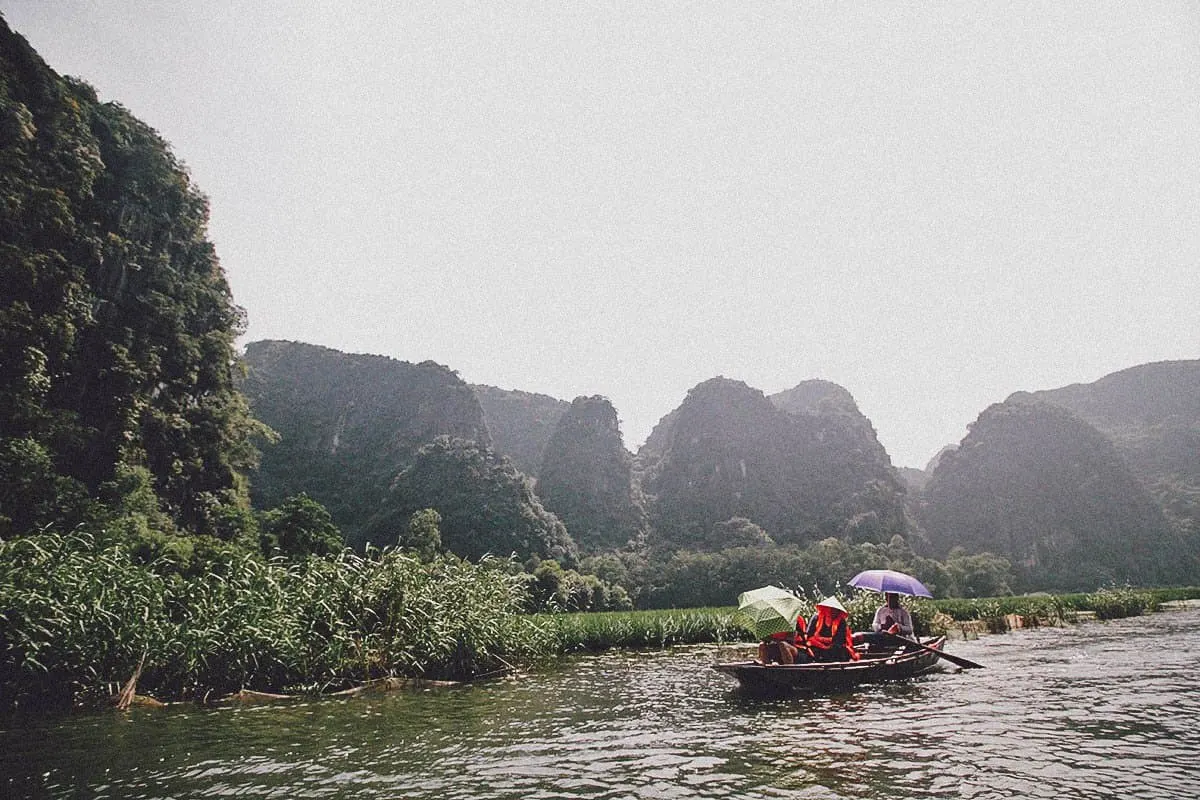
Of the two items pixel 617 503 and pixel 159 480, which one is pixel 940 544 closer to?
pixel 617 503

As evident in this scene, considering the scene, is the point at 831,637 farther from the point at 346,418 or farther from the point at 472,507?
the point at 346,418

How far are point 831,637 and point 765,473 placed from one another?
281 feet

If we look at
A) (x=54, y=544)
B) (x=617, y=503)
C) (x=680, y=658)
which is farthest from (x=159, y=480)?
(x=617, y=503)

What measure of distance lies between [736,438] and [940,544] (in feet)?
99.7

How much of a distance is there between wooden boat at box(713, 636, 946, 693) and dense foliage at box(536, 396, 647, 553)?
65.4 meters

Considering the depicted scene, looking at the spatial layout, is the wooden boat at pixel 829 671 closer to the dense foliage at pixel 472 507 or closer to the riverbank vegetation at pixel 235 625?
the riverbank vegetation at pixel 235 625

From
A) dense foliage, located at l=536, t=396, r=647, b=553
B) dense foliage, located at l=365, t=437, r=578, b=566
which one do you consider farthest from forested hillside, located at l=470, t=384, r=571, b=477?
dense foliage, located at l=365, t=437, r=578, b=566

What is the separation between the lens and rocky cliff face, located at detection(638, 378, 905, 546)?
3191 inches

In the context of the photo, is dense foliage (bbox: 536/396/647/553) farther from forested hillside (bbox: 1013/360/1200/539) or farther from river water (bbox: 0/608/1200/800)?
river water (bbox: 0/608/1200/800)

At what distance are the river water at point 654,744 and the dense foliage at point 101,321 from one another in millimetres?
21036

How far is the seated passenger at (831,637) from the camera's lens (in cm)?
905

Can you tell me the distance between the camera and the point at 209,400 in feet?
107

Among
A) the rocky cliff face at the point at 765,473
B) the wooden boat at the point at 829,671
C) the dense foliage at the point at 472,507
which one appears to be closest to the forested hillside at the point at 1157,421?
the rocky cliff face at the point at 765,473

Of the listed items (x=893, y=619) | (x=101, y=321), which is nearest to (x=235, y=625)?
(x=893, y=619)
